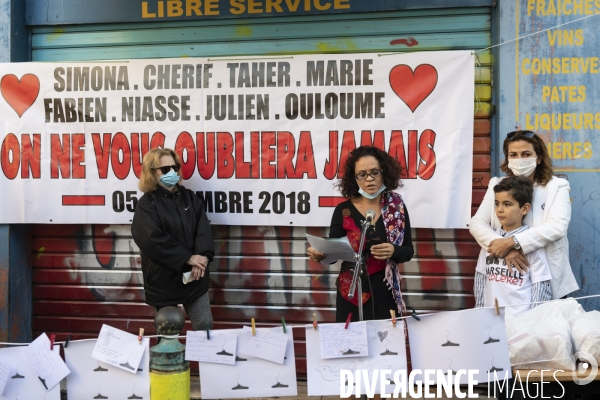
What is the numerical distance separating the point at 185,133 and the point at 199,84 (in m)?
0.43

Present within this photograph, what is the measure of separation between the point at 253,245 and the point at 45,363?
2423 mm

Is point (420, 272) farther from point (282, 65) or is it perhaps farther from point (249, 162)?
point (282, 65)

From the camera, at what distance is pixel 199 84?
5691mm

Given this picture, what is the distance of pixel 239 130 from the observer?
5660 millimetres

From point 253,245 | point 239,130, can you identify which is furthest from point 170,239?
point 239,130

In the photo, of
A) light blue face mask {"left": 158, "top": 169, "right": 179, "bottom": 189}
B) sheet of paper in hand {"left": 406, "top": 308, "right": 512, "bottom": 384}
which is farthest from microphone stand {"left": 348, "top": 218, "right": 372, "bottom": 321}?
light blue face mask {"left": 158, "top": 169, "right": 179, "bottom": 189}

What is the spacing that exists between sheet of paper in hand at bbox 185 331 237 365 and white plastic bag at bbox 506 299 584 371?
158 centimetres

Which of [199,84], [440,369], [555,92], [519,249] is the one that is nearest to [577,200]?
[555,92]

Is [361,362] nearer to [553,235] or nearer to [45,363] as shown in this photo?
[553,235]

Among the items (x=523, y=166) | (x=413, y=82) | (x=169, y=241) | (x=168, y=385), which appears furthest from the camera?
(x=413, y=82)

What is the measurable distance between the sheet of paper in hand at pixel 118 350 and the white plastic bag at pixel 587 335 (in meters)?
2.42

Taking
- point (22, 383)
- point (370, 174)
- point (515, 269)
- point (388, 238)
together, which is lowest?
point (22, 383)

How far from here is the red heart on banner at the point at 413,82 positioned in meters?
5.33

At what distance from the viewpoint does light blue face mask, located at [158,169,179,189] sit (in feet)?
16.7
